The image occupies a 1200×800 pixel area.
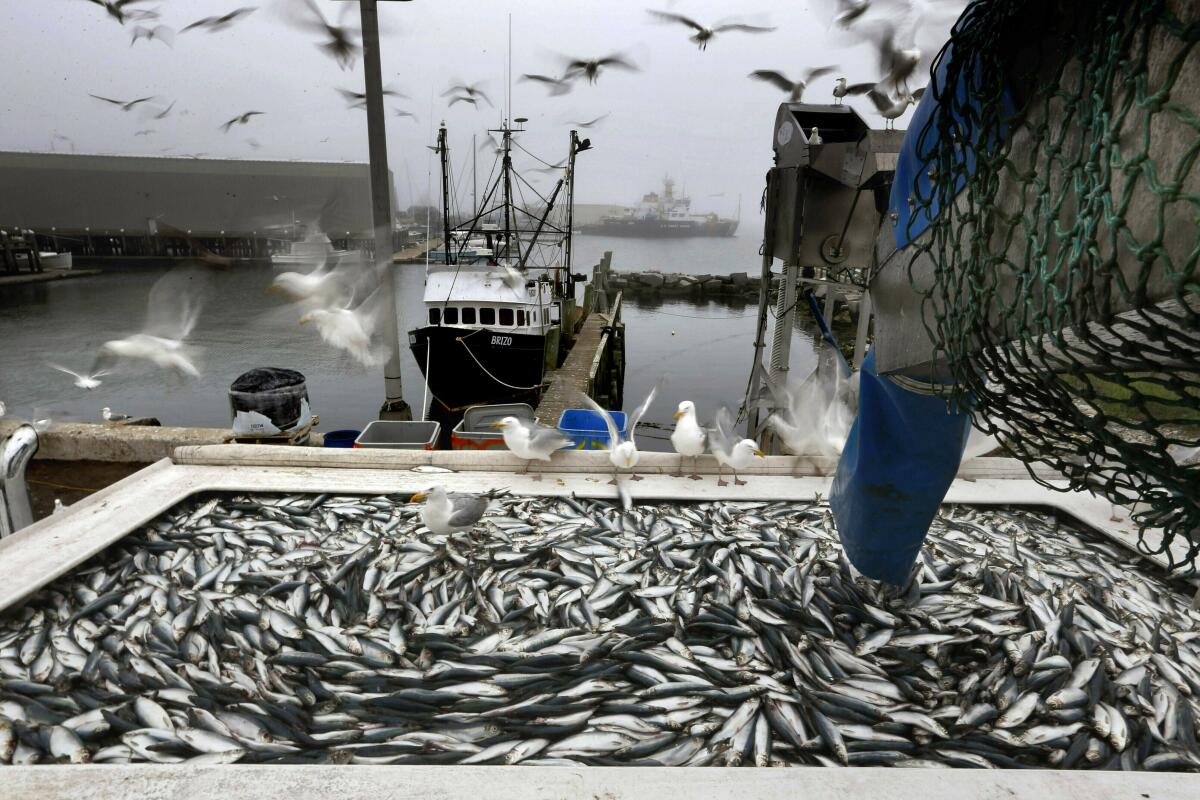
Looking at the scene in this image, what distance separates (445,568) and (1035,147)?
4273 mm

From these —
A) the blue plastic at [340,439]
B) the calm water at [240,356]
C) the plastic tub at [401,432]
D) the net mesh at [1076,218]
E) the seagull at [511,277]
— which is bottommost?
the calm water at [240,356]

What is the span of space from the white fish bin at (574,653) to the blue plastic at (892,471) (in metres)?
0.44

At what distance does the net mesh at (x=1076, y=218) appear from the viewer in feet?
3.58

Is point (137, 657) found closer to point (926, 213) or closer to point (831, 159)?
point (926, 213)

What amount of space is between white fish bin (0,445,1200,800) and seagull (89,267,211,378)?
12.0 feet

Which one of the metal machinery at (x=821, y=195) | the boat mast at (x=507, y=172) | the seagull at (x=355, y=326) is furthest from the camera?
the boat mast at (x=507, y=172)

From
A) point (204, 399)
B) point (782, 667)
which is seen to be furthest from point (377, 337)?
point (204, 399)

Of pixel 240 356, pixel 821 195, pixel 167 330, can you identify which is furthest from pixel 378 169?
pixel 240 356

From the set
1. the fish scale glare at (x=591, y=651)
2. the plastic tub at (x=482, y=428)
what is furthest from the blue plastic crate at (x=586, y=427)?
the fish scale glare at (x=591, y=651)

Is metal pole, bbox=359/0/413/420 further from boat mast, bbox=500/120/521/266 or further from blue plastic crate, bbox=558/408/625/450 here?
boat mast, bbox=500/120/521/266

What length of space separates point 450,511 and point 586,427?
3.95m

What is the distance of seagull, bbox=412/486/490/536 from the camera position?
Result: 15.6 ft

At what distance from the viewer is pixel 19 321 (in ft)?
127

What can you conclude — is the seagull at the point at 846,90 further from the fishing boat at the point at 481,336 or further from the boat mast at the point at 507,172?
the boat mast at the point at 507,172
